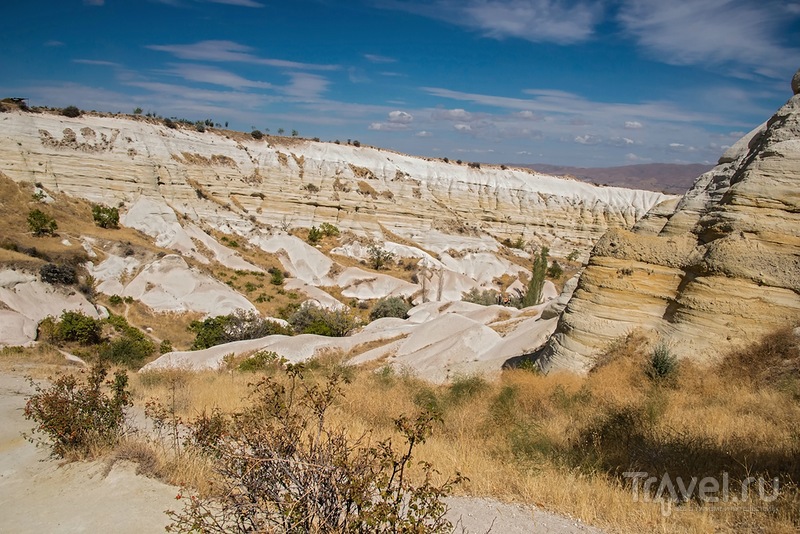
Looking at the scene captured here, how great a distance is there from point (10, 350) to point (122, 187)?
92.4ft

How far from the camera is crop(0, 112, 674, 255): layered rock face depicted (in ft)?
125

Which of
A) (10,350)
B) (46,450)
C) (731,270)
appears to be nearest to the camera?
(46,450)

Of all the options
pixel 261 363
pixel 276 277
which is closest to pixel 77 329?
pixel 261 363

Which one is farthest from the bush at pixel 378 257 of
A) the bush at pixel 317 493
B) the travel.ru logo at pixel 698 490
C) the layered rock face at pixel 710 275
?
the bush at pixel 317 493

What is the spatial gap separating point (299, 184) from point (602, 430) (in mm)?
47566

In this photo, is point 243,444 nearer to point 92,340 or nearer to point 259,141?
point 92,340

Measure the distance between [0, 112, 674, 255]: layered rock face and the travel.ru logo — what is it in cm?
4122

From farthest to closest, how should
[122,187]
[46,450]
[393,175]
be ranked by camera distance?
1. [393,175]
2. [122,187]
3. [46,450]

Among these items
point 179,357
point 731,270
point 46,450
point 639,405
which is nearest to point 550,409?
point 639,405

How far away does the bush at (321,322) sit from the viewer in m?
23.3

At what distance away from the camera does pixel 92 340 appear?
64.5ft

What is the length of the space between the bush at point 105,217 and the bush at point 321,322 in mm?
16276

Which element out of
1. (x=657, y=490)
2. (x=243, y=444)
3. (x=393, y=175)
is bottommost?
(x=657, y=490)

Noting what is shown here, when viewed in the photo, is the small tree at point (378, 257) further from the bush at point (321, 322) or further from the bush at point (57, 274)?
the bush at point (57, 274)
